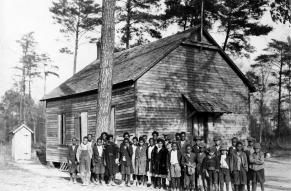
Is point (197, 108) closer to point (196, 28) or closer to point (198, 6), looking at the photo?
point (196, 28)

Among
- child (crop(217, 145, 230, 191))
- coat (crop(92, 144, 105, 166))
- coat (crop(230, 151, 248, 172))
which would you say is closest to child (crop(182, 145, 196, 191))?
child (crop(217, 145, 230, 191))

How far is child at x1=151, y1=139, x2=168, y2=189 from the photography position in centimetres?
1142

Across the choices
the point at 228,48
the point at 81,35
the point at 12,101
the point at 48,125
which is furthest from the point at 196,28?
the point at 12,101

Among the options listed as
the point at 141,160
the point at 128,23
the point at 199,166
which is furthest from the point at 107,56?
the point at 128,23

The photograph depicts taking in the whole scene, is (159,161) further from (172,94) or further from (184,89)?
(184,89)

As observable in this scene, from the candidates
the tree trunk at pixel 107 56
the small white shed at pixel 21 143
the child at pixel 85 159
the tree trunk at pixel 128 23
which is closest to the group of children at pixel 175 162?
the child at pixel 85 159

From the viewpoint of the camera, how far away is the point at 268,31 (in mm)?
30750

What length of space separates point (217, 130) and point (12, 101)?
51588mm

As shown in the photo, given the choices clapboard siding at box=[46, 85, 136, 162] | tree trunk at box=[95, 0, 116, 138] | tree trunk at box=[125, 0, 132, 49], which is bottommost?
clapboard siding at box=[46, 85, 136, 162]

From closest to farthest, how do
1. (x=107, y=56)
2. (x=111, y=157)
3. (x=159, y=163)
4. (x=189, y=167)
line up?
(x=189, y=167)
(x=159, y=163)
(x=111, y=157)
(x=107, y=56)

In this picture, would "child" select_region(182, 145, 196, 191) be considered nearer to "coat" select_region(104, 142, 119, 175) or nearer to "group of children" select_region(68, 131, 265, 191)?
"group of children" select_region(68, 131, 265, 191)

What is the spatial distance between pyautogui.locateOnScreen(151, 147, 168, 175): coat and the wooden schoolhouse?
4913 mm

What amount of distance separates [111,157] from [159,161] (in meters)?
1.72

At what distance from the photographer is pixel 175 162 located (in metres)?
10.9
